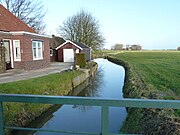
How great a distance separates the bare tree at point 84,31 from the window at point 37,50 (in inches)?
938

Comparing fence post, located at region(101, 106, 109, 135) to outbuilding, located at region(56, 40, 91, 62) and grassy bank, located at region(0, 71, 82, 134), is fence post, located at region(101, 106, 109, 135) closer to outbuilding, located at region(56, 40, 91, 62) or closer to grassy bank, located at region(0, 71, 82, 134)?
grassy bank, located at region(0, 71, 82, 134)

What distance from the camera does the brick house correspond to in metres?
15.3

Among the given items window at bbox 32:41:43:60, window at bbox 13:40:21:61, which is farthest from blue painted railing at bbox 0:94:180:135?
window at bbox 32:41:43:60

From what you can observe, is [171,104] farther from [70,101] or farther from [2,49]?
[2,49]

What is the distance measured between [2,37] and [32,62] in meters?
3.62

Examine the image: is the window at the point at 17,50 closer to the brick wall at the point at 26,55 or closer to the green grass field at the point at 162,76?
the brick wall at the point at 26,55

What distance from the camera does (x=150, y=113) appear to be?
18.5 ft

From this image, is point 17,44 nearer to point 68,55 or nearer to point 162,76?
point 162,76

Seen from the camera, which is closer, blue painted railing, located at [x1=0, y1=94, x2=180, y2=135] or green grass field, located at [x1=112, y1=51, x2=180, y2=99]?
blue painted railing, located at [x1=0, y1=94, x2=180, y2=135]

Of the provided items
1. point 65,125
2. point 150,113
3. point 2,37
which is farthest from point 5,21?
point 150,113

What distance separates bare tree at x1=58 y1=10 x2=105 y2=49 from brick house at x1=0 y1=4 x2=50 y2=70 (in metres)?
24.9

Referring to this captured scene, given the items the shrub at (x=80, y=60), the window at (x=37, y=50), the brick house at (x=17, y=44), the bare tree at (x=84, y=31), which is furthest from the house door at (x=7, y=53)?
the bare tree at (x=84, y=31)

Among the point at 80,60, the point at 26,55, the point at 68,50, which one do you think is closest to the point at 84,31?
the point at 68,50

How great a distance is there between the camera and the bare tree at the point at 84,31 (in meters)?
42.2
